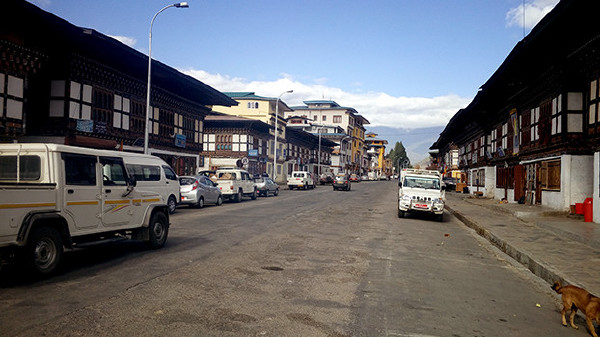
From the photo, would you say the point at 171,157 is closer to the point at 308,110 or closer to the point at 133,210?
the point at 133,210

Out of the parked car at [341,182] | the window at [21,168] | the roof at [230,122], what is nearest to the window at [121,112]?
the roof at [230,122]

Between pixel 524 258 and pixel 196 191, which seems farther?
pixel 196 191

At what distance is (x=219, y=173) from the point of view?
93.5 ft

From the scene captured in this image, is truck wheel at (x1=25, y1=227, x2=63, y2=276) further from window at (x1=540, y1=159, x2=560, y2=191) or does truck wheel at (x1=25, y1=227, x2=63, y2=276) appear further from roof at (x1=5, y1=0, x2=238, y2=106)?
window at (x1=540, y1=159, x2=560, y2=191)

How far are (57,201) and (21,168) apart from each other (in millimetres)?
825

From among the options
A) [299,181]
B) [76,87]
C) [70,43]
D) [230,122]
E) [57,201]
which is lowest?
[299,181]

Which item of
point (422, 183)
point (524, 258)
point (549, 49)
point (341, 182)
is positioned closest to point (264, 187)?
point (341, 182)

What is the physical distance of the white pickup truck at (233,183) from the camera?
27.2 m

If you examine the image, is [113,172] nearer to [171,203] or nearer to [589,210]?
[171,203]

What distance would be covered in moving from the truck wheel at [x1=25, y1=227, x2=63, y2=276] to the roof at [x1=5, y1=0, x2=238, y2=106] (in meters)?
15.8

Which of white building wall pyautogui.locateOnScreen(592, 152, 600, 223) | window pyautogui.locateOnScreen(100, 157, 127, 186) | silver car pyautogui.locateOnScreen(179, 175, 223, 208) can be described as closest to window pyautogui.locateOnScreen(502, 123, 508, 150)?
white building wall pyautogui.locateOnScreen(592, 152, 600, 223)

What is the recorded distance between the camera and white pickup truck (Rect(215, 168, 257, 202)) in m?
27.2

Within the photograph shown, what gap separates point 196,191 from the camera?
22703 millimetres

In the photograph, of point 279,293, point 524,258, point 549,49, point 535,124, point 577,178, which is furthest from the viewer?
point 535,124
